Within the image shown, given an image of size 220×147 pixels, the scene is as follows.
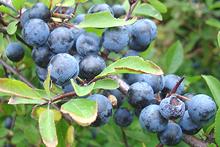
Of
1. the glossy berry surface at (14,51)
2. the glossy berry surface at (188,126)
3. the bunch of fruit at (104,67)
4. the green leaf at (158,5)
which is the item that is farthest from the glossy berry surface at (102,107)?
the green leaf at (158,5)

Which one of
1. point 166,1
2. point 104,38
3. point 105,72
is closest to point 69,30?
point 104,38

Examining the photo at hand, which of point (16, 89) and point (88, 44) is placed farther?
point (88, 44)

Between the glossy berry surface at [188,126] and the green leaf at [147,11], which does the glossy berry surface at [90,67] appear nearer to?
the glossy berry surface at [188,126]

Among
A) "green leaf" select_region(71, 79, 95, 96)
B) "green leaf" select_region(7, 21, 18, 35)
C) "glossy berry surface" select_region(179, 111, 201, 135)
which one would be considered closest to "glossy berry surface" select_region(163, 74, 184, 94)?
"glossy berry surface" select_region(179, 111, 201, 135)

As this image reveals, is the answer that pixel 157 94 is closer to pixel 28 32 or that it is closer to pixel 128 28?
pixel 128 28

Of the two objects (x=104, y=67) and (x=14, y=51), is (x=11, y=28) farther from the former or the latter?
(x=104, y=67)

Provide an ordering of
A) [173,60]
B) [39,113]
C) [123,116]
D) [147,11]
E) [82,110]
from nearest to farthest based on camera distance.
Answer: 1. [82,110]
2. [39,113]
3. [123,116]
4. [147,11]
5. [173,60]

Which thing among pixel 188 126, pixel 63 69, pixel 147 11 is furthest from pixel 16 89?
pixel 147 11
